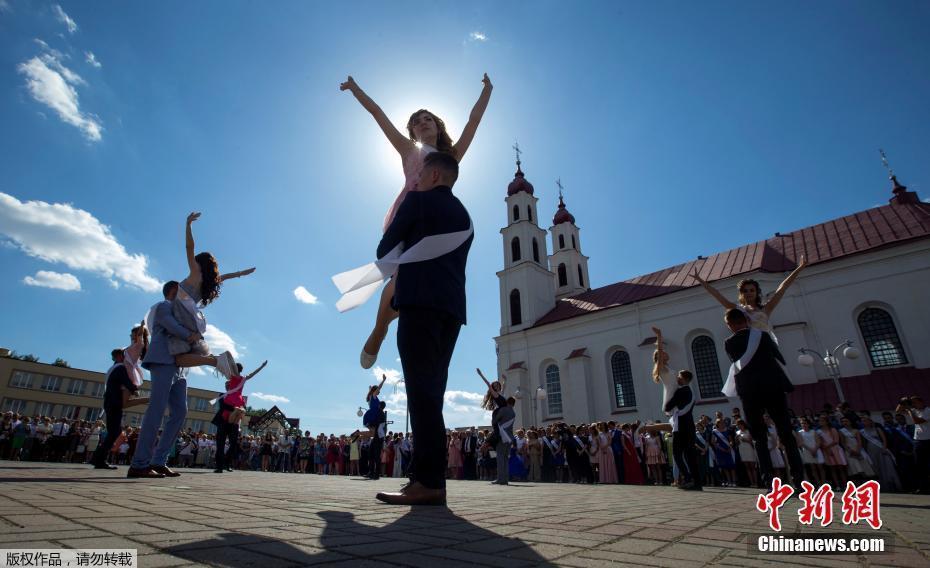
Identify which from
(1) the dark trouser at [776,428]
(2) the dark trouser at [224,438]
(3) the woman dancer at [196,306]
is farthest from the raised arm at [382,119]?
(2) the dark trouser at [224,438]

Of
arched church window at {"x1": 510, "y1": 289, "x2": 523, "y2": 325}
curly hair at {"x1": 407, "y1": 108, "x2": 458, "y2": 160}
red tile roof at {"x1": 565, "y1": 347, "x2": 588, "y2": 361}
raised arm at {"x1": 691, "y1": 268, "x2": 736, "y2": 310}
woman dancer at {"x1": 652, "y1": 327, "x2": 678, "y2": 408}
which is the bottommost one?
woman dancer at {"x1": 652, "y1": 327, "x2": 678, "y2": 408}

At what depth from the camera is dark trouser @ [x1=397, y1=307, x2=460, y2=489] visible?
2916 mm

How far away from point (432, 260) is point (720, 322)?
92.3 ft

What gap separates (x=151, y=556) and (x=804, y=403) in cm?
2677

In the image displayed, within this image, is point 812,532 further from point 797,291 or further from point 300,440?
point 797,291

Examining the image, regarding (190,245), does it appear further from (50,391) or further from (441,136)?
(50,391)

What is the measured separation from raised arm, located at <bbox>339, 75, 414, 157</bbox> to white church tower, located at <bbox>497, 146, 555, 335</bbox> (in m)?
33.4

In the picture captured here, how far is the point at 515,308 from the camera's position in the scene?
3884 cm

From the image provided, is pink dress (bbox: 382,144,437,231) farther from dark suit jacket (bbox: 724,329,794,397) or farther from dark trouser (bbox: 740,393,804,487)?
dark trouser (bbox: 740,393,804,487)

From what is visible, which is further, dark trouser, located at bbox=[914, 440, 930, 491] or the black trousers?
the black trousers

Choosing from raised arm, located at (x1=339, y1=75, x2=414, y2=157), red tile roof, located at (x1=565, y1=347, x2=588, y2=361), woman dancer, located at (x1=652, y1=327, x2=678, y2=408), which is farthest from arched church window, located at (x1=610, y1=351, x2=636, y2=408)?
raised arm, located at (x1=339, y1=75, x2=414, y2=157)

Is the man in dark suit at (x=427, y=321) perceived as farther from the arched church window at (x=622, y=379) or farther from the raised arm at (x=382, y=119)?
the arched church window at (x=622, y=379)

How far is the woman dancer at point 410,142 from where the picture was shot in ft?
11.2

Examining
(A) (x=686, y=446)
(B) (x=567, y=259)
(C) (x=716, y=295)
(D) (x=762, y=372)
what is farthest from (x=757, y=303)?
(B) (x=567, y=259)
